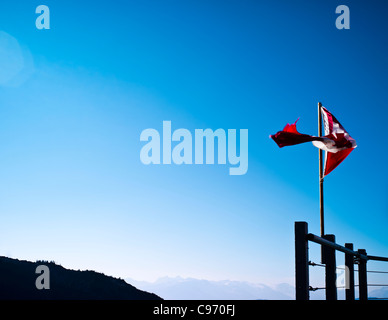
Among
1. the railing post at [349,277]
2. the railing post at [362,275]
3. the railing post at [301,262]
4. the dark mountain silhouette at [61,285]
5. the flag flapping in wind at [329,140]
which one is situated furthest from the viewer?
the dark mountain silhouette at [61,285]

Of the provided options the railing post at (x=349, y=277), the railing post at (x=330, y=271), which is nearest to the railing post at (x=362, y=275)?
the railing post at (x=349, y=277)

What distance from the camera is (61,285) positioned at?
5347 centimetres

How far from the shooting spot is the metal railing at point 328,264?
15.3ft

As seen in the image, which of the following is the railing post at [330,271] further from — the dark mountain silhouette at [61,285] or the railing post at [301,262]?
the dark mountain silhouette at [61,285]

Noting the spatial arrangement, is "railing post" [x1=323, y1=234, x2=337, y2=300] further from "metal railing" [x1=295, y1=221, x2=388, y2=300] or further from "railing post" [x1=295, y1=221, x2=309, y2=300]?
"railing post" [x1=295, y1=221, x2=309, y2=300]

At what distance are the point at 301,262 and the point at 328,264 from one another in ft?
6.42

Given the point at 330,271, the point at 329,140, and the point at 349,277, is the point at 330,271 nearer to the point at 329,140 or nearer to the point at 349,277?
the point at 349,277

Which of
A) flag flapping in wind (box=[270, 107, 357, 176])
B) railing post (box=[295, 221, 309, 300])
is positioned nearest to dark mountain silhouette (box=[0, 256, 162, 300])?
flag flapping in wind (box=[270, 107, 357, 176])

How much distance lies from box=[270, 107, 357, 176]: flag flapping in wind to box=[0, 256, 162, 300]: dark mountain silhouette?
3514cm

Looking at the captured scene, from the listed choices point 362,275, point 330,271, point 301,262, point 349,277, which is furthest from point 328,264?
point 362,275
